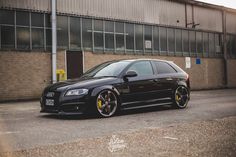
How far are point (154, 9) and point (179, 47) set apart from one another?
3.97 meters

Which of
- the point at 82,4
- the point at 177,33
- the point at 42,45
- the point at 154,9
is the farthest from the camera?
the point at 177,33

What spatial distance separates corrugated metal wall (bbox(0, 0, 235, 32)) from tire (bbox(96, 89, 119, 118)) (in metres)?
12.0

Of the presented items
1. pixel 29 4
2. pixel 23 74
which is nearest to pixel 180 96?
pixel 23 74

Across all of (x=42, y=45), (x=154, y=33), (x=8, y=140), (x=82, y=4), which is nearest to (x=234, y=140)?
(x=8, y=140)

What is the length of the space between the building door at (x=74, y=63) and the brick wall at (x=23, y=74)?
4.33 feet

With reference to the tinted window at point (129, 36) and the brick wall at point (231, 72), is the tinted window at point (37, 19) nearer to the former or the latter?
the tinted window at point (129, 36)

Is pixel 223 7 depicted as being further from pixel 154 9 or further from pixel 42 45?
pixel 42 45

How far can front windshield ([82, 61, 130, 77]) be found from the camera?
28.1 ft

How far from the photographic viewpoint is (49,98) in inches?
312

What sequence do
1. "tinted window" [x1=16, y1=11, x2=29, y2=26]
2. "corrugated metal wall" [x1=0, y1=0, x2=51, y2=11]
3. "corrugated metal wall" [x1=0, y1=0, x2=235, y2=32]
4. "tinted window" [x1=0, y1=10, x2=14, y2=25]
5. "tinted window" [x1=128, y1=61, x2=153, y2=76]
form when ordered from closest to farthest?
"tinted window" [x1=128, y1=61, x2=153, y2=76] < "tinted window" [x1=0, y1=10, x2=14, y2=25] < "corrugated metal wall" [x1=0, y1=0, x2=51, y2=11] < "tinted window" [x1=16, y1=11, x2=29, y2=26] < "corrugated metal wall" [x1=0, y1=0, x2=235, y2=32]

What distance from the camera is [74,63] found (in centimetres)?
2052

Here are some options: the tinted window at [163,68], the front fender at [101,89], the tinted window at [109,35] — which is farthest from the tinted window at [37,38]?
the front fender at [101,89]

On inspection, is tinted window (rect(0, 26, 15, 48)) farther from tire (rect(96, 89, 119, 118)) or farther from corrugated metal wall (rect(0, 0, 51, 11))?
tire (rect(96, 89, 119, 118))

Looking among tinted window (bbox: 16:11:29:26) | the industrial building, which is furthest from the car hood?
tinted window (bbox: 16:11:29:26)
